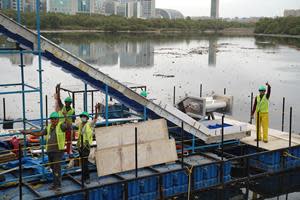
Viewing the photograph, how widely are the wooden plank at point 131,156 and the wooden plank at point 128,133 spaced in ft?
0.44

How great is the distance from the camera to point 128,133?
11461mm

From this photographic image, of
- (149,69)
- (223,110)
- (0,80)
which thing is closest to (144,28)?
(149,69)

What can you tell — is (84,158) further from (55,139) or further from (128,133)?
(128,133)

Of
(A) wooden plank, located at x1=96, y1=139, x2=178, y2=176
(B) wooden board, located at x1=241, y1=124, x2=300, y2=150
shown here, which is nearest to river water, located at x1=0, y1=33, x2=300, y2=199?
(B) wooden board, located at x1=241, y1=124, x2=300, y2=150

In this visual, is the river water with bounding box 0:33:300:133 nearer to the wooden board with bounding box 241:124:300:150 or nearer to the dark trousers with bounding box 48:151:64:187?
the wooden board with bounding box 241:124:300:150

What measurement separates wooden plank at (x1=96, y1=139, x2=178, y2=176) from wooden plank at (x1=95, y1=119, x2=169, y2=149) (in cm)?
14

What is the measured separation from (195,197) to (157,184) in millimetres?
1692

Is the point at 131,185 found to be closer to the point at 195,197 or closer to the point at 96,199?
the point at 96,199

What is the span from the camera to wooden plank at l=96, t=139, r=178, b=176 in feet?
36.1

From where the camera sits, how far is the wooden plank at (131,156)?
1101 centimetres

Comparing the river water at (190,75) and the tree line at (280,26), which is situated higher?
the tree line at (280,26)

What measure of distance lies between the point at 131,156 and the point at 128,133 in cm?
60

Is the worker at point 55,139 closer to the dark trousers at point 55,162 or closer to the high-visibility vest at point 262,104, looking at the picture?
the dark trousers at point 55,162

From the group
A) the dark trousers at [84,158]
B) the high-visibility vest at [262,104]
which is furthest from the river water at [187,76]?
the dark trousers at [84,158]
